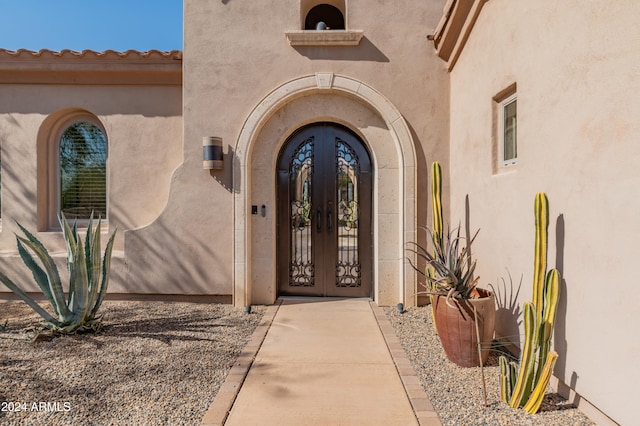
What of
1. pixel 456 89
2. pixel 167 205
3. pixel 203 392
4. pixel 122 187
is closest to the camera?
pixel 203 392

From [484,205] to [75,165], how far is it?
683 cm

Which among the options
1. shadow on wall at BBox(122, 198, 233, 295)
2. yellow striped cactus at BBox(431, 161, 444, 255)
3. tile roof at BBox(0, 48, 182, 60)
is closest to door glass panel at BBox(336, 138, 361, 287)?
yellow striped cactus at BBox(431, 161, 444, 255)

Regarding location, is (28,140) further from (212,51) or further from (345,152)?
(345,152)

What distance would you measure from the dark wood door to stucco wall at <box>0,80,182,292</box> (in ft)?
6.89

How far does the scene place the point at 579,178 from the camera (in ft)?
9.27

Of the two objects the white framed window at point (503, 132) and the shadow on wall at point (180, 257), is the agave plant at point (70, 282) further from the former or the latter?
the white framed window at point (503, 132)

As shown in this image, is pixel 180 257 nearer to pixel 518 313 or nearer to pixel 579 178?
pixel 518 313

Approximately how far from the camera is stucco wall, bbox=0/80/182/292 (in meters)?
6.16

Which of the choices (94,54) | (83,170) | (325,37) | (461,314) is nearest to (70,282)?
(83,170)

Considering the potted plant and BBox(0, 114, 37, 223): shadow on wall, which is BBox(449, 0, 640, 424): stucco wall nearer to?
the potted plant

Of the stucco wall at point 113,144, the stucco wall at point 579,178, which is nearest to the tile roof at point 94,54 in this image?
the stucco wall at point 113,144

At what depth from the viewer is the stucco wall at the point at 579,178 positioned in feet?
7.91

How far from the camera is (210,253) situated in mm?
5742

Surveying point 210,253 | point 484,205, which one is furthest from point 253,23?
point 484,205
